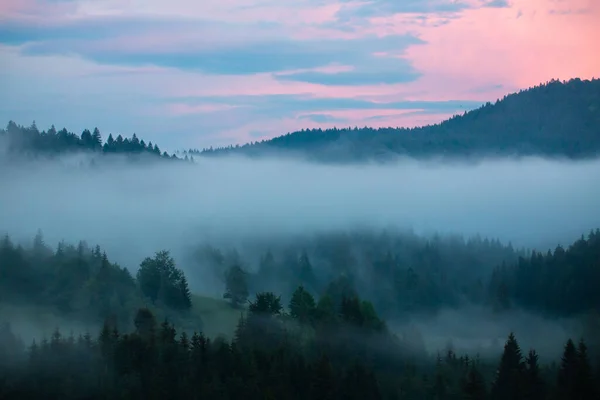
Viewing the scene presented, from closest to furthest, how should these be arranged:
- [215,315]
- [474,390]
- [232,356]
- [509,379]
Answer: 1. [474,390]
2. [509,379]
3. [232,356]
4. [215,315]

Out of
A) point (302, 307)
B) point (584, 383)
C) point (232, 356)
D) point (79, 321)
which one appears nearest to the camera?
point (584, 383)

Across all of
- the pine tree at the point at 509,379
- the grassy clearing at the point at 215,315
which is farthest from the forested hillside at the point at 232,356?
the grassy clearing at the point at 215,315

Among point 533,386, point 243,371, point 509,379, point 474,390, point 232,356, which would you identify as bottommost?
point 533,386

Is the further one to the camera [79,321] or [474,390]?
[79,321]

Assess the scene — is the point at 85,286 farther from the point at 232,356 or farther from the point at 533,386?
the point at 533,386

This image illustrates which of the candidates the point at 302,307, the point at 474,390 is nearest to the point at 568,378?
the point at 474,390

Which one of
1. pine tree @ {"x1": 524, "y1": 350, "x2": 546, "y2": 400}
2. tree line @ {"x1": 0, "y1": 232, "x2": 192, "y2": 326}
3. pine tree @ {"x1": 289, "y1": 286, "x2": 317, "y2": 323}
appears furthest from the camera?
pine tree @ {"x1": 289, "y1": 286, "x2": 317, "y2": 323}

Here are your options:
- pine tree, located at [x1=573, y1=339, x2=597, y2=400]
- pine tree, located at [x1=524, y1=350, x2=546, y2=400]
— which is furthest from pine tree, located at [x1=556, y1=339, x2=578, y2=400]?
pine tree, located at [x1=524, y1=350, x2=546, y2=400]

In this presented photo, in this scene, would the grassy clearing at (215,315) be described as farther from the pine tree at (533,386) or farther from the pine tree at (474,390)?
the pine tree at (533,386)

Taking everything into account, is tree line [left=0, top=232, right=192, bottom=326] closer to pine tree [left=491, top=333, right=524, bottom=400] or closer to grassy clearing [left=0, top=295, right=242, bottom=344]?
grassy clearing [left=0, top=295, right=242, bottom=344]

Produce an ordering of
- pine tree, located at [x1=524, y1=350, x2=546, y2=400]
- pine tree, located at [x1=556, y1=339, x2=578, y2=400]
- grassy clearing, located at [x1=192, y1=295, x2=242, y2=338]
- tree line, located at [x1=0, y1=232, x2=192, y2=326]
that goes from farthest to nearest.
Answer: grassy clearing, located at [x1=192, y1=295, x2=242, y2=338], tree line, located at [x1=0, y1=232, x2=192, y2=326], pine tree, located at [x1=524, y1=350, x2=546, y2=400], pine tree, located at [x1=556, y1=339, x2=578, y2=400]

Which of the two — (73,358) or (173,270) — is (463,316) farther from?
(73,358)

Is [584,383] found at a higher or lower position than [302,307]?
lower

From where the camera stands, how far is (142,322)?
121 m
